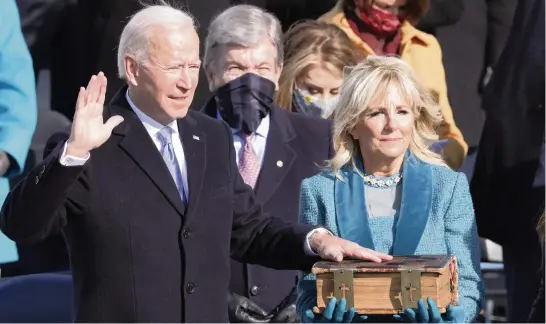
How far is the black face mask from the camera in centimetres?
535

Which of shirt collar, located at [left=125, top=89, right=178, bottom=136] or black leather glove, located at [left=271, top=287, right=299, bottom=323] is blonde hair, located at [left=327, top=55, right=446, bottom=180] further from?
black leather glove, located at [left=271, top=287, right=299, bottom=323]

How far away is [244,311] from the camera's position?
530cm

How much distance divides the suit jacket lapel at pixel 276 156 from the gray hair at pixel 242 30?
0.24 metres

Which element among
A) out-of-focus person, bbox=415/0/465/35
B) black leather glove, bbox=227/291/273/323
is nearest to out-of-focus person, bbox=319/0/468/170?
out-of-focus person, bbox=415/0/465/35

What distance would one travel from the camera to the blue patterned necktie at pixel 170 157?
423cm

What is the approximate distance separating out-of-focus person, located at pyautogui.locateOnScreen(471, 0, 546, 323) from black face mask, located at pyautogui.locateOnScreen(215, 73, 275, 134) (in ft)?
4.82

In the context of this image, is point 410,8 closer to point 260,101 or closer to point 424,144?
point 260,101

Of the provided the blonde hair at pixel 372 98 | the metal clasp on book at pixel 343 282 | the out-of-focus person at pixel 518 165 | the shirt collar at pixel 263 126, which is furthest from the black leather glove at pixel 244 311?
the out-of-focus person at pixel 518 165

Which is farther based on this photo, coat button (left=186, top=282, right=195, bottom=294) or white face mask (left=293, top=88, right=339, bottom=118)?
white face mask (left=293, top=88, right=339, bottom=118)

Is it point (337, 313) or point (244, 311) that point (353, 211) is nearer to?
point (337, 313)

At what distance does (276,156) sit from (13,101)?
1.02 m

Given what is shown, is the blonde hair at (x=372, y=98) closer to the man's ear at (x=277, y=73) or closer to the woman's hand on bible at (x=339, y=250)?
the woman's hand on bible at (x=339, y=250)

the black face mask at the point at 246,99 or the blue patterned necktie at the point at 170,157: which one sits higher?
the blue patterned necktie at the point at 170,157

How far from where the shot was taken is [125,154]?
4176 millimetres
